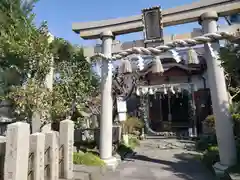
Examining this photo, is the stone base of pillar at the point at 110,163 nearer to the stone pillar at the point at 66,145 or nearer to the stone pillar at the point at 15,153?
the stone pillar at the point at 66,145

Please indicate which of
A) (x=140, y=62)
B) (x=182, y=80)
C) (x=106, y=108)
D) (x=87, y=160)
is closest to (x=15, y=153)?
(x=87, y=160)

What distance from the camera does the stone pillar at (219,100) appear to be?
20.5 feet

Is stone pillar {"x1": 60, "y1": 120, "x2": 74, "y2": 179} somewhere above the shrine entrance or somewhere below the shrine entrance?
below

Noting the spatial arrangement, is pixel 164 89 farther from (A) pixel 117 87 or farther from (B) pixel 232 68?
(B) pixel 232 68

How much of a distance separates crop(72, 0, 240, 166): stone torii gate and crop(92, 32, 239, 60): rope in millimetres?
210

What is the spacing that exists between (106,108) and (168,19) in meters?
3.71

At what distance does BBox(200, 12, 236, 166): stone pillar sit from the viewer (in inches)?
246

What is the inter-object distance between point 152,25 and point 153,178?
16.2ft

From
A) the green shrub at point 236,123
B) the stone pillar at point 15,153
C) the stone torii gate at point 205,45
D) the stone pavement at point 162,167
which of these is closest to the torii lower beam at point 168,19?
the stone torii gate at point 205,45

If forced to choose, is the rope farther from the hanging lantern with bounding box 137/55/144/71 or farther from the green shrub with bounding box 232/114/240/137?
the green shrub with bounding box 232/114/240/137

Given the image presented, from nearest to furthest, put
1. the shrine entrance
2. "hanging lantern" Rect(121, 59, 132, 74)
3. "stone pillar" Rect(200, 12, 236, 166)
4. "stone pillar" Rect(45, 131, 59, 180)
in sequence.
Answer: "stone pillar" Rect(45, 131, 59, 180)
"stone pillar" Rect(200, 12, 236, 166)
"hanging lantern" Rect(121, 59, 132, 74)
the shrine entrance

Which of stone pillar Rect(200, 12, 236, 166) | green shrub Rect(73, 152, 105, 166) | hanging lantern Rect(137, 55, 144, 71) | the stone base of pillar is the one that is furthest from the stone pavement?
hanging lantern Rect(137, 55, 144, 71)

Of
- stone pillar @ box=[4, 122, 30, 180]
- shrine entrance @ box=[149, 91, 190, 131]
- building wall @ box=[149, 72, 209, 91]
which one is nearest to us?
stone pillar @ box=[4, 122, 30, 180]

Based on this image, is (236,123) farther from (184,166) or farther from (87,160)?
(87,160)
